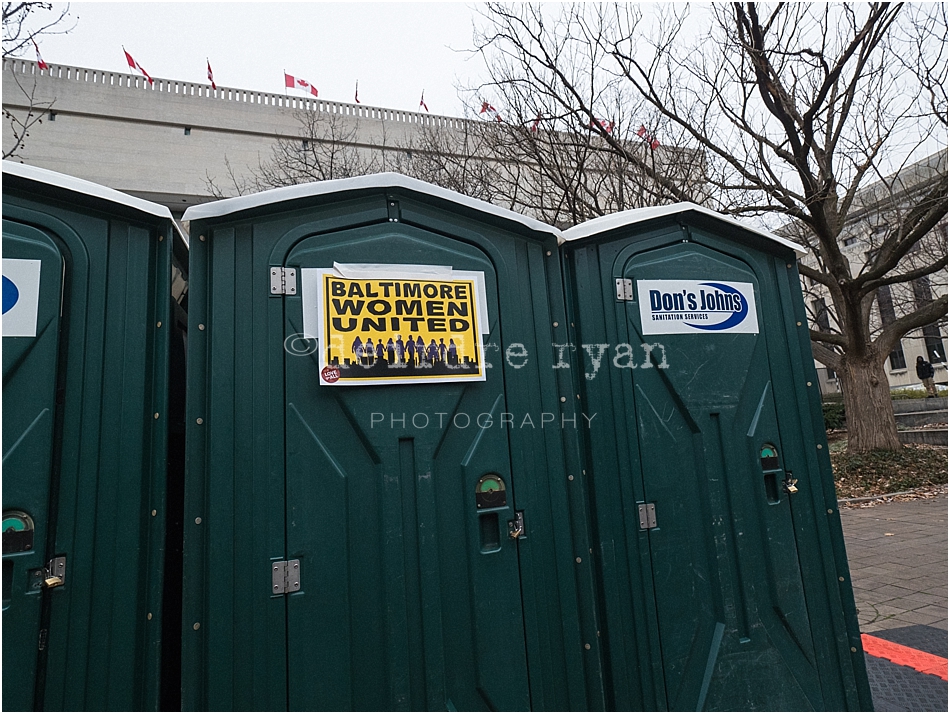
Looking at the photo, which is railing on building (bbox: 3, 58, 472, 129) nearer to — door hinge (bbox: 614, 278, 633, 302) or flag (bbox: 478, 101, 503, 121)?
flag (bbox: 478, 101, 503, 121)

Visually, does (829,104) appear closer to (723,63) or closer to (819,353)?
(723,63)

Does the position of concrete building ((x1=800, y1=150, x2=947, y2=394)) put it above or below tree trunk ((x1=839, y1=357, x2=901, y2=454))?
above

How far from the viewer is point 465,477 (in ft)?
7.74

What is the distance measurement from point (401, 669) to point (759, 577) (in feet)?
5.53

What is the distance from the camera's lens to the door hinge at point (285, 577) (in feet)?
6.93

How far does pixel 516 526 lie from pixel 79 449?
164cm

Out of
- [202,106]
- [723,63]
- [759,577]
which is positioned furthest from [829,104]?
[202,106]

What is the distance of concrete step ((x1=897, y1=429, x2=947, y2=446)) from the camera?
41.0 ft

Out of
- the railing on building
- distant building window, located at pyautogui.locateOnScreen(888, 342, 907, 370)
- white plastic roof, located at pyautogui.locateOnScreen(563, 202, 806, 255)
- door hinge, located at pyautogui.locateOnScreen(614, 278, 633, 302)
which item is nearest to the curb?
white plastic roof, located at pyautogui.locateOnScreen(563, 202, 806, 255)

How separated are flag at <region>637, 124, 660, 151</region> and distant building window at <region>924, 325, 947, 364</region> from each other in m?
23.3

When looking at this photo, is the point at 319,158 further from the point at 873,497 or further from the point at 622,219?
the point at 873,497

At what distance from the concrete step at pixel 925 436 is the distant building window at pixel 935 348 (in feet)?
51.6

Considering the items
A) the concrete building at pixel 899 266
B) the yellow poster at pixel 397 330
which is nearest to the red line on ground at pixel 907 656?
Answer: the yellow poster at pixel 397 330

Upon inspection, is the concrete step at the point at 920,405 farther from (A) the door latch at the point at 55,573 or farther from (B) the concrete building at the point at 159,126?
(A) the door latch at the point at 55,573
